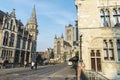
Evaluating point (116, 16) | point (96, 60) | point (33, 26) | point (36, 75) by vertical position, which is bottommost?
point (36, 75)

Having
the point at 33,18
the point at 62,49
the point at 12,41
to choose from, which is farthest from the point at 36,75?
the point at 62,49

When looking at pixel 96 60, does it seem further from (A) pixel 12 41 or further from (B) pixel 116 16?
(A) pixel 12 41

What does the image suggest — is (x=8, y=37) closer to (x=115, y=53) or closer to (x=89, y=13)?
(x=89, y=13)

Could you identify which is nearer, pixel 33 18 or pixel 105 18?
pixel 105 18

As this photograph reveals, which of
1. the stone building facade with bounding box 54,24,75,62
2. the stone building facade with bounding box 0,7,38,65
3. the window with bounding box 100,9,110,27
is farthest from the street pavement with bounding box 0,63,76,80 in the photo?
the stone building facade with bounding box 54,24,75,62

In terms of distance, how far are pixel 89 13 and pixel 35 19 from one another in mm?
51898

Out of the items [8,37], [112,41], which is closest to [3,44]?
[8,37]

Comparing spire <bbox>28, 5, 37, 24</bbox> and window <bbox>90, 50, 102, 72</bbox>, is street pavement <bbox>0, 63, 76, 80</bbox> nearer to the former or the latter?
window <bbox>90, 50, 102, 72</bbox>

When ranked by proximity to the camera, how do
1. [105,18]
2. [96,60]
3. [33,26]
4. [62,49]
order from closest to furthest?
[96,60] → [105,18] → [33,26] → [62,49]

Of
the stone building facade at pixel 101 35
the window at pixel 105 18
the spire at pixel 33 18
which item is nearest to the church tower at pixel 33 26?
the spire at pixel 33 18

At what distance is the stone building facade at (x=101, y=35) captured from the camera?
18500 millimetres

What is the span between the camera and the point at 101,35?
1934cm

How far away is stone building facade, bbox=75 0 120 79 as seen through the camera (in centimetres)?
1850

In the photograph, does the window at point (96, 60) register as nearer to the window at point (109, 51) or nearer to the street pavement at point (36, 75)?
the window at point (109, 51)
